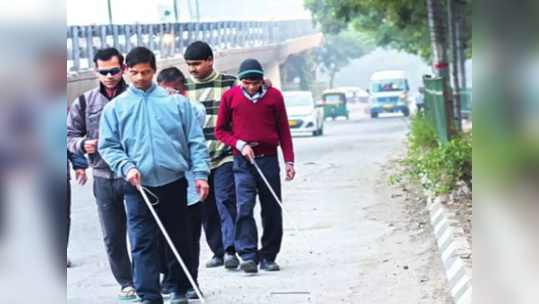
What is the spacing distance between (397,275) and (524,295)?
16.9ft

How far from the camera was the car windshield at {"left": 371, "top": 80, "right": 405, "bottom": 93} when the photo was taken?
57.8m

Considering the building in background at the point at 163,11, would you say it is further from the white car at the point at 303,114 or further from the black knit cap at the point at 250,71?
the white car at the point at 303,114

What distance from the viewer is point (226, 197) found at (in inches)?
384

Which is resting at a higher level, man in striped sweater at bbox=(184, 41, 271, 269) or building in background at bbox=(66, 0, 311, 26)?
building in background at bbox=(66, 0, 311, 26)

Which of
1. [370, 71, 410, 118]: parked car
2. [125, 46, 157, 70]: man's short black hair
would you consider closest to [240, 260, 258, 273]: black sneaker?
[125, 46, 157, 70]: man's short black hair

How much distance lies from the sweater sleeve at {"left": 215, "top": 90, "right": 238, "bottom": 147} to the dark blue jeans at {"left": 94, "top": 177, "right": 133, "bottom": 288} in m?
1.49

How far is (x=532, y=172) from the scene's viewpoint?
161 inches

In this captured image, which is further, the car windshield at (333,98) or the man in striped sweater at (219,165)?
the car windshield at (333,98)

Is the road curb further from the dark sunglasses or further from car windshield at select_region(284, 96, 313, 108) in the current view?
car windshield at select_region(284, 96, 313, 108)

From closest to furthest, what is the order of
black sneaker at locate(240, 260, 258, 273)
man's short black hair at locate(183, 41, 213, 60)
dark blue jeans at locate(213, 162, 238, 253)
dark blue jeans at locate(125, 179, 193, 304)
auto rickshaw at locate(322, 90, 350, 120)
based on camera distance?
dark blue jeans at locate(125, 179, 193, 304) < man's short black hair at locate(183, 41, 213, 60) < black sneaker at locate(240, 260, 258, 273) < dark blue jeans at locate(213, 162, 238, 253) < auto rickshaw at locate(322, 90, 350, 120)

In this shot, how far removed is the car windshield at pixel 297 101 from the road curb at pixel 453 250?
83.7 ft

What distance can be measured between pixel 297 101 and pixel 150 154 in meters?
31.2

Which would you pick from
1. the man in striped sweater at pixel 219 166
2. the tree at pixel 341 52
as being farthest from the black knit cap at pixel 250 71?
the tree at pixel 341 52

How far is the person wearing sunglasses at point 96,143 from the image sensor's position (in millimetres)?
7988
